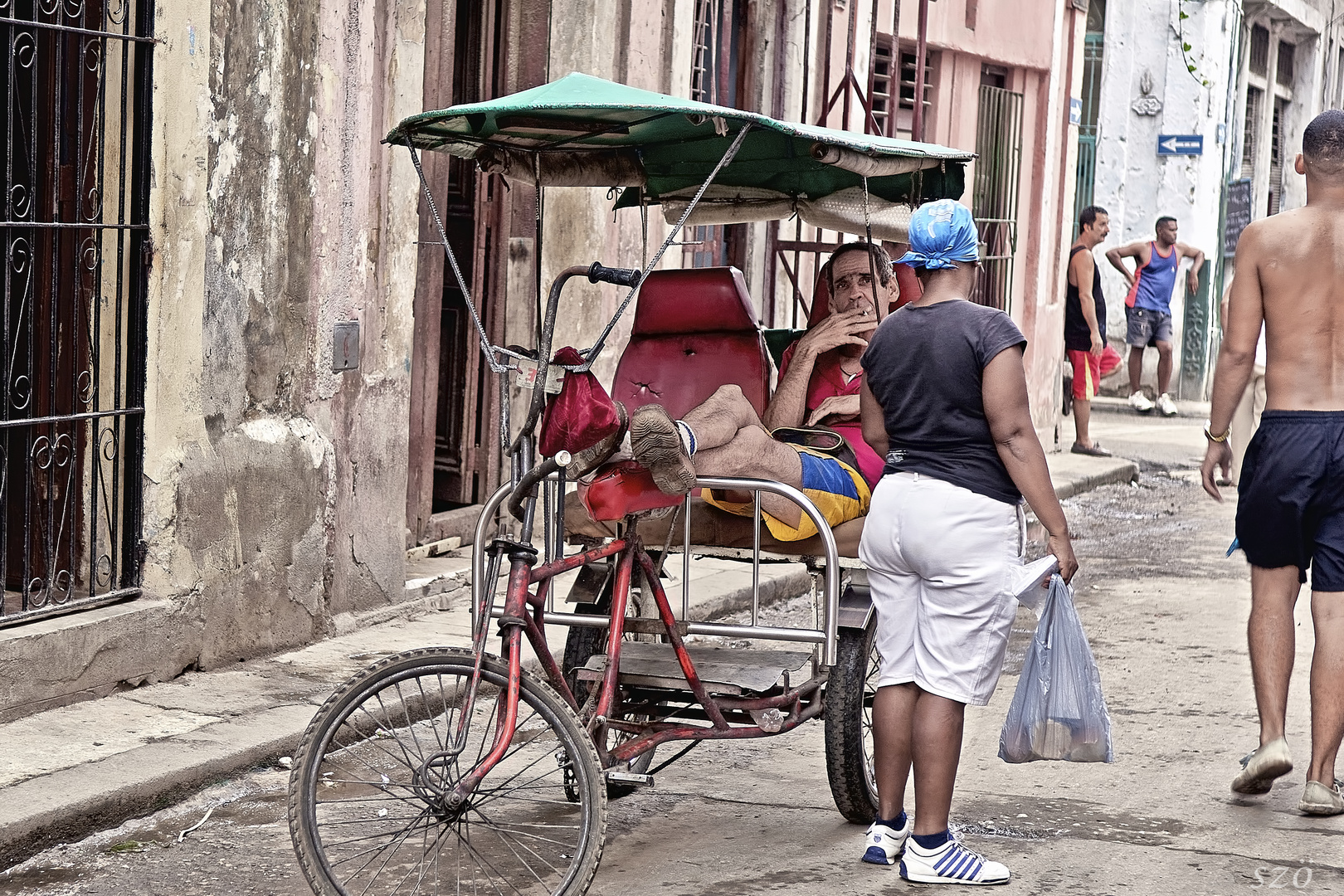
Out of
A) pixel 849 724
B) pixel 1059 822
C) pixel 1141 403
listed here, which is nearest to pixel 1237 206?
pixel 1141 403

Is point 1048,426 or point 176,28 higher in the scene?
point 176,28

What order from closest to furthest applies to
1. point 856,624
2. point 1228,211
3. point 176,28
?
point 856,624, point 176,28, point 1228,211

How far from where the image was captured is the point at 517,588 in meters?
4.16

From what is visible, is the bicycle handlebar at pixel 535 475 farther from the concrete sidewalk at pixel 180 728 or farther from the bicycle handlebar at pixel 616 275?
the concrete sidewalk at pixel 180 728

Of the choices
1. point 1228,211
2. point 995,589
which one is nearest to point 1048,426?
point 1228,211

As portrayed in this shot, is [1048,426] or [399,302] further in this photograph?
[1048,426]

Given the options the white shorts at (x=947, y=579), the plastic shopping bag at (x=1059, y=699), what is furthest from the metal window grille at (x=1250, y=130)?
the white shorts at (x=947, y=579)

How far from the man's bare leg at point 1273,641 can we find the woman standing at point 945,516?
42.5 inches

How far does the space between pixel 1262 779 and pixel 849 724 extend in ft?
4.51

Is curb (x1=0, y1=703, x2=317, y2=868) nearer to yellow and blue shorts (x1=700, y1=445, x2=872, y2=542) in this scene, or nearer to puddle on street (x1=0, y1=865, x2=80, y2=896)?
puddle on street (x1=0, y1=865, x2=80, y2=896)

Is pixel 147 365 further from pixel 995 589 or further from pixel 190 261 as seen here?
pixel 995 589

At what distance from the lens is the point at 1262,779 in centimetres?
525

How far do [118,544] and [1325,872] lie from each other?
4234mm

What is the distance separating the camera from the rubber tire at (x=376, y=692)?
3891 millimetres
